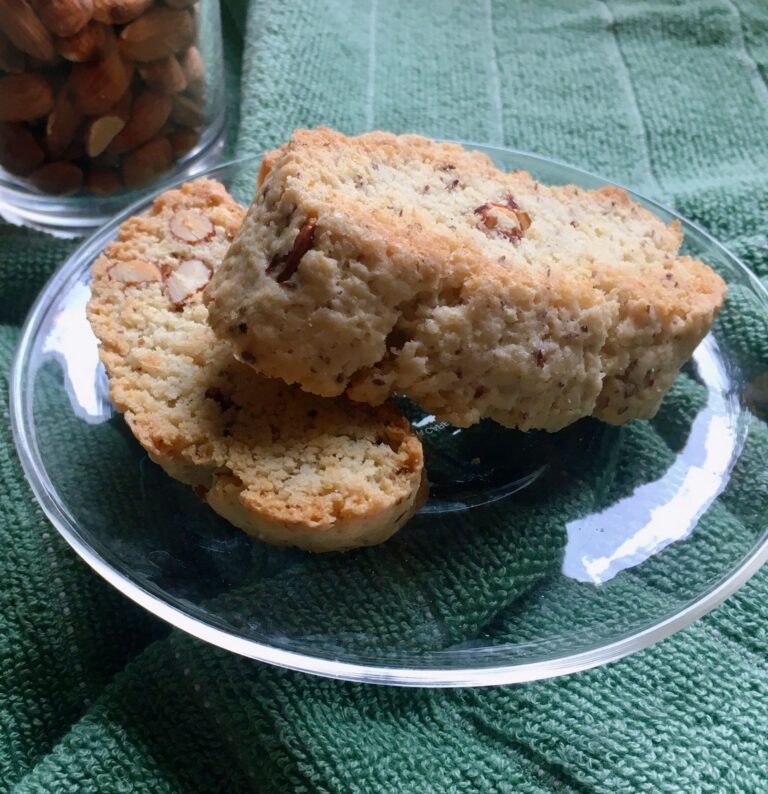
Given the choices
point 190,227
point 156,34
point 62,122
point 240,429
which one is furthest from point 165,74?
point 240,429

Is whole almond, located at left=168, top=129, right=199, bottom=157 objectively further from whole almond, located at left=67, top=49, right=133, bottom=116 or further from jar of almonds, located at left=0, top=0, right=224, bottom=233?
whole almond, located at left=67, top=49, right=133, bottom=116

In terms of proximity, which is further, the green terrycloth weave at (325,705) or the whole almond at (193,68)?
the whole almond at (193,68)

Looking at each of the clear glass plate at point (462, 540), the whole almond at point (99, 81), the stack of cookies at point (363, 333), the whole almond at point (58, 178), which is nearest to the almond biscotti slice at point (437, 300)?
the stack of cookies at point (363, 333)

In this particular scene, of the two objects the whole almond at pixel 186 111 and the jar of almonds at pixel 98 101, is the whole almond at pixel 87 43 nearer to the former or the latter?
the jar of almonds at pixel 98 101

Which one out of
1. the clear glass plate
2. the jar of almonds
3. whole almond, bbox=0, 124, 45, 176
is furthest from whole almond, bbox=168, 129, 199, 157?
the clear glass plate

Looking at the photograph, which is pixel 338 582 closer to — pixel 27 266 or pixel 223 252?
pixel 223 252

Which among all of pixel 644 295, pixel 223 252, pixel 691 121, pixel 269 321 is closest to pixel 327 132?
pixel 223 252

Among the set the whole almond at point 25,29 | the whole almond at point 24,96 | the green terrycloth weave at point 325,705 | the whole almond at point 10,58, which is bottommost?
the green terrycloth weave at point 325,705
